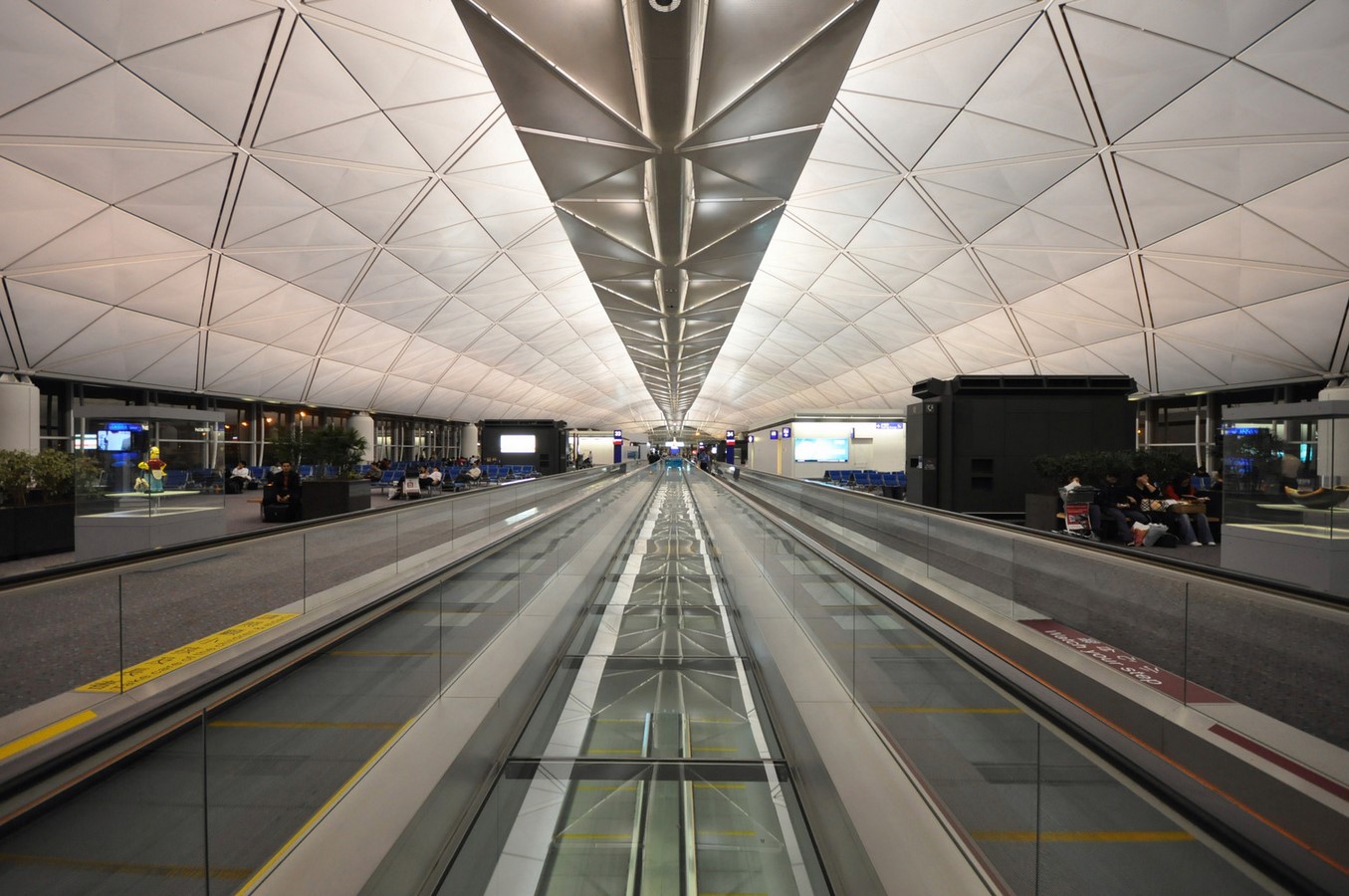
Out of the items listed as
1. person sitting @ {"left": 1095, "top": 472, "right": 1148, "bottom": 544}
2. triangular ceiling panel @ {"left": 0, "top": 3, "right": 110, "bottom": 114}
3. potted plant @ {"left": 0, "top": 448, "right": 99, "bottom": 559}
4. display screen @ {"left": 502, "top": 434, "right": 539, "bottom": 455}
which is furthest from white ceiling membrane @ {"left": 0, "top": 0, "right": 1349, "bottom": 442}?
display screen @ {"left": 502, "top": 434, "right": 539, "bottom": 455}

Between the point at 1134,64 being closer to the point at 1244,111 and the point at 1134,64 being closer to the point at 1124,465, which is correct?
the point at 1244,111

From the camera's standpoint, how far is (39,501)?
1041 centimetres

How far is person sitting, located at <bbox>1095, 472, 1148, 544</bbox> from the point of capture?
469 inches

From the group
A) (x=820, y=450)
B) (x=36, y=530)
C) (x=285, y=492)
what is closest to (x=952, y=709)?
(x=36, y=530)

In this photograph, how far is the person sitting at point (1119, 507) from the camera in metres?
11.9

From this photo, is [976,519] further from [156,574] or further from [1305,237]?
[1305,237]

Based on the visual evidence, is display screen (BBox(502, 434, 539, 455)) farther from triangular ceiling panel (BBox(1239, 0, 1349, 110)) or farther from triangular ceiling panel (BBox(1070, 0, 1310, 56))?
triangular ceiling panel (BBox(1239, 0, 1349, 110))

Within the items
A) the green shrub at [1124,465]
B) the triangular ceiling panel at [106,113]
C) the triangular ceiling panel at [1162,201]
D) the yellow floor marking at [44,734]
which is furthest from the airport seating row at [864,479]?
the yellow floor marking at [44,734]

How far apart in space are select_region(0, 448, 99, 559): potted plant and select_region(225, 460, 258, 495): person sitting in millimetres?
14645

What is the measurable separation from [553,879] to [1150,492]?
14474 mm

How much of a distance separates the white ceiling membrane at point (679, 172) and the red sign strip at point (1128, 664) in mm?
8877

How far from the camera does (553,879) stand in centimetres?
420

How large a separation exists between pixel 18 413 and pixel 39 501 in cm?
1009

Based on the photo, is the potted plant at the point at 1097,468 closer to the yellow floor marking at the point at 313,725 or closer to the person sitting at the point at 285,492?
the yellow floor marking at the point at 313,725
